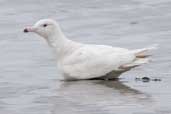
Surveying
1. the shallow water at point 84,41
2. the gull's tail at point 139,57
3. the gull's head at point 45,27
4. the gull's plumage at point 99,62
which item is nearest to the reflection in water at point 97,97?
the shallow water at point 84,41

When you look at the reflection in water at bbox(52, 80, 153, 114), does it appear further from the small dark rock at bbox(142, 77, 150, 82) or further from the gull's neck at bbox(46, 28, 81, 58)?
the gull's neck at bbox(46, 28, 81, 58)

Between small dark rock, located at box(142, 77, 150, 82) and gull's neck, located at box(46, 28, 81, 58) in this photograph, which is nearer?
small dark rock, located at box(142, 77, 150, 82)

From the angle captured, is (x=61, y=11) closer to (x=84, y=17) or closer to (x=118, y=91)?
(x=84, y=17)

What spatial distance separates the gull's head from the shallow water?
63 cm

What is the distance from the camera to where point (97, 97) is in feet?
37.6

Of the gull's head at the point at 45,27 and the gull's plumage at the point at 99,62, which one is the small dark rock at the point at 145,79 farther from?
the gull's head at the point at 45,27

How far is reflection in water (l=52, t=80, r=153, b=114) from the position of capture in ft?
35.1

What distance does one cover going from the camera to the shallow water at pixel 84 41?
432 inches

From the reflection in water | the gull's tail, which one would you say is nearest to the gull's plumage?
the gull's tail

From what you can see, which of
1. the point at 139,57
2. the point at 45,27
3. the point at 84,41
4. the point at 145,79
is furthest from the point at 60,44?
the point at 84,41

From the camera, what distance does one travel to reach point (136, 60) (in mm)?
12711

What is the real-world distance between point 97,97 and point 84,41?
4143 millimetres

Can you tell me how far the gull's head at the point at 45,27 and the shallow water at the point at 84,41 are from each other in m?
0.63

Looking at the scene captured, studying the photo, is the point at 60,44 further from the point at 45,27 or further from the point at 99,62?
the point at 99,62
